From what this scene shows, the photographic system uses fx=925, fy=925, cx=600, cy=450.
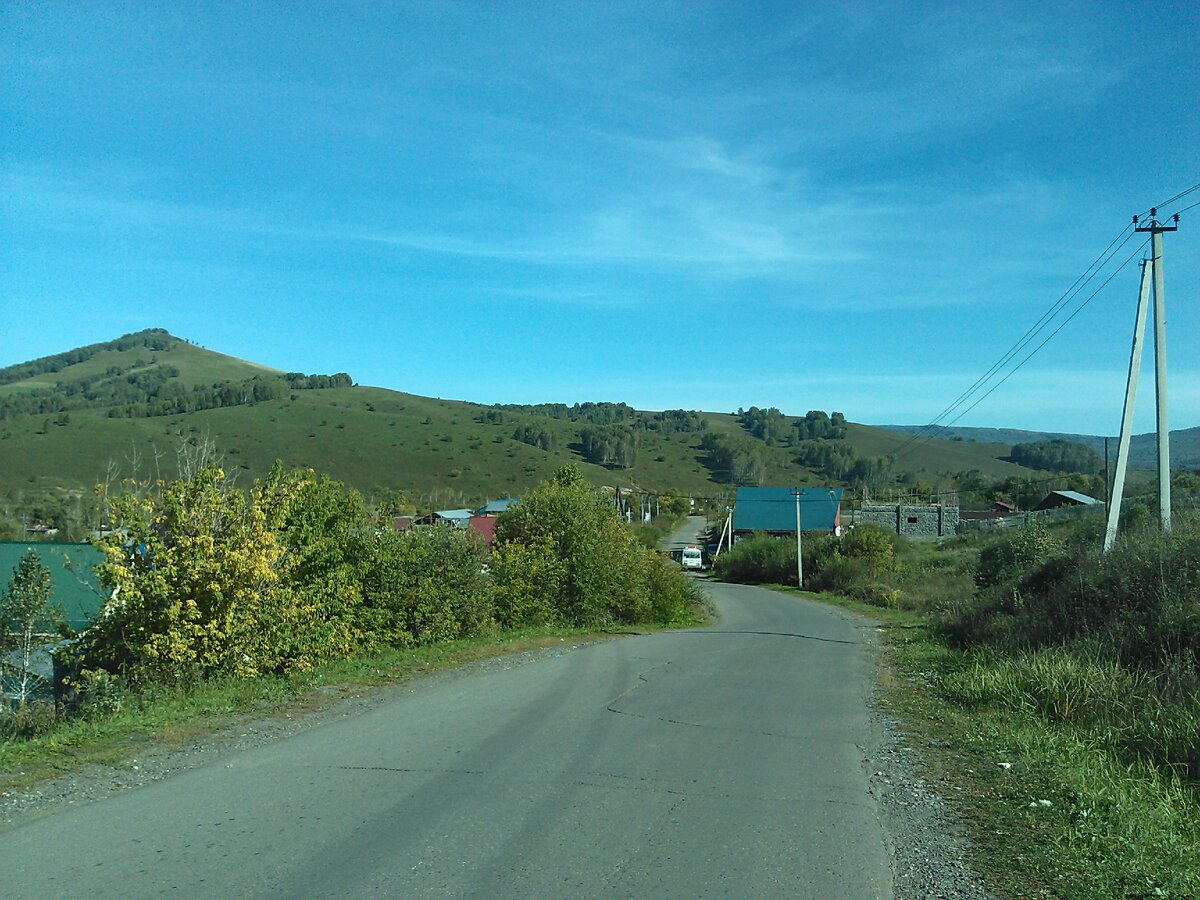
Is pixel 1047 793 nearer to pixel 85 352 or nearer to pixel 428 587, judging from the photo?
pixel 428 587

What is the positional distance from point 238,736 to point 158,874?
152 inches

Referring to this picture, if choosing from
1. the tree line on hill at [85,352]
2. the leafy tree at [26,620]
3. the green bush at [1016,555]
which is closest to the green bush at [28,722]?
the leafy tree at [26,620]

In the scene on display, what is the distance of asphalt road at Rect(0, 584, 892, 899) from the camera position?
504 cm

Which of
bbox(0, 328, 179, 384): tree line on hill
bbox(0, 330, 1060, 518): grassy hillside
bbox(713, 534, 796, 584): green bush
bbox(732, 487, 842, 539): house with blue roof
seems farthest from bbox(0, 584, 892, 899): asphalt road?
bbox(0, 328, 179, 384): tree line on hill

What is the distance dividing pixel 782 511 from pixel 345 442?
40687 mm

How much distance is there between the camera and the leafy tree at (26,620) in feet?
39.7

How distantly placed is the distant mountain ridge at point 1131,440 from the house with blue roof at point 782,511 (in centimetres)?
1062

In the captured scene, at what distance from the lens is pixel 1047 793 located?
7156 millimetres

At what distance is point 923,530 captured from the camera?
81000 millimetres

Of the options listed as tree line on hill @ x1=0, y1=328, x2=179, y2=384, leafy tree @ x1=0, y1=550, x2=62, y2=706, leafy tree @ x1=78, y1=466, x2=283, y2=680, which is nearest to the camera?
leafy tree @ x1=78, y1=466, x2=283, y2=680

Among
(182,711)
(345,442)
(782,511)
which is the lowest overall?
(782,511)

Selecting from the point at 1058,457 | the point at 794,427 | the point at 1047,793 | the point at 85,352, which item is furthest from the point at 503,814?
the point at 85,352

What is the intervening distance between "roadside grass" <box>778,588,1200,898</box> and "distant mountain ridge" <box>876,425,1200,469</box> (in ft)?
30.2

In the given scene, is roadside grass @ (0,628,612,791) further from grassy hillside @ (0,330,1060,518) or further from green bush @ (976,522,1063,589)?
grassy hillside @ (0,330,1060,518)
